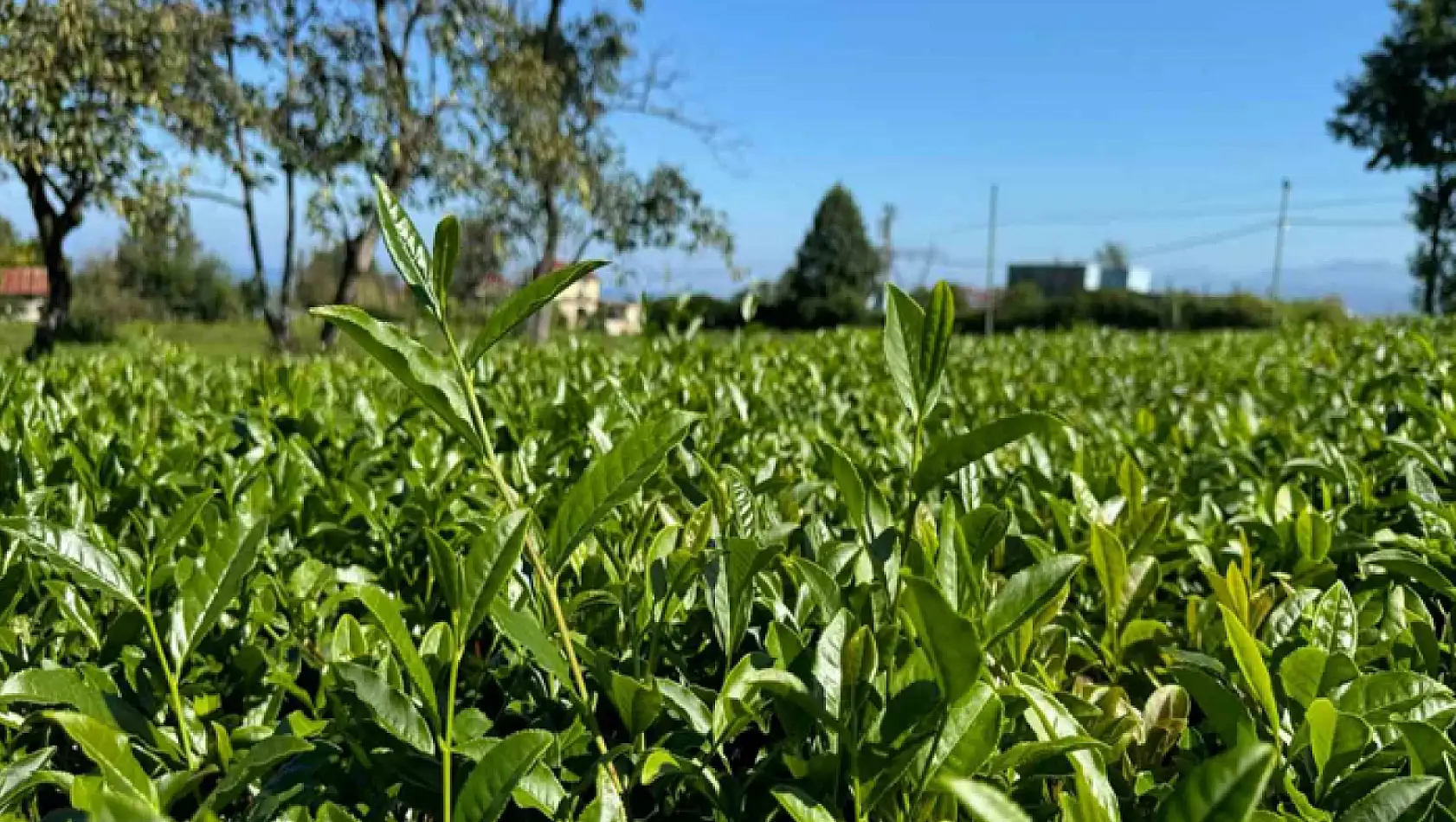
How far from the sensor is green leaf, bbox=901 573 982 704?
0.61m

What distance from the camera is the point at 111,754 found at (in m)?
0.79

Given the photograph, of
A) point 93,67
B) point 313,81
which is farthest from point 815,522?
point 313,81

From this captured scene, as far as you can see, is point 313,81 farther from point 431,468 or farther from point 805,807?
point 805,807

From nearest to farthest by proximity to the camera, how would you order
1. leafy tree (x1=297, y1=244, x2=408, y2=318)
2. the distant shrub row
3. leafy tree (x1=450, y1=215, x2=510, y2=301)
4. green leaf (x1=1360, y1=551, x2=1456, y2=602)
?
green leaf (x1=1360, y1=551, x2=1456, y2=602)
leafy tree (x1=450, y1=215, x2=510, y2=301)
leafy tree (x1=297, y1=244, x2=408, y2=318)
the distant shrub row

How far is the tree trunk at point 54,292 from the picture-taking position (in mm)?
15625

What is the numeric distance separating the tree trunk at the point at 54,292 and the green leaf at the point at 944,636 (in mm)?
17339

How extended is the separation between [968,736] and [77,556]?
80cm

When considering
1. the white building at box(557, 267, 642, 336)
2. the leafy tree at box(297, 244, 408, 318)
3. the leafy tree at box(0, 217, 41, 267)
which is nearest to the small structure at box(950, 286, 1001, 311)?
the white building at box(557, 267, 642, 336)

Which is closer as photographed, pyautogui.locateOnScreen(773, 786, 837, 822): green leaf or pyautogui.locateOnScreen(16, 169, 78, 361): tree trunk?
pyautogui.locateOnScreen(773, 786, 837, 822): green leaf

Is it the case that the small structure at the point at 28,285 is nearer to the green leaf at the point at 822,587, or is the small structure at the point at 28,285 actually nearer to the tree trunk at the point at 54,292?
the tree trunk at the point at 54,292

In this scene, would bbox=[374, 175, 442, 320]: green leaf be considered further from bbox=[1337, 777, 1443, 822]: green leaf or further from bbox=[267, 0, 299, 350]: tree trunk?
bbox=[267, 0, 299, 350]: tree trunk

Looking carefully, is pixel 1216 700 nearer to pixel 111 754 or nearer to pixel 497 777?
pixel 497 777

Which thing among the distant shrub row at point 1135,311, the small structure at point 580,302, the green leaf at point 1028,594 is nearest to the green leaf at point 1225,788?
the green leaf at point 1028,594

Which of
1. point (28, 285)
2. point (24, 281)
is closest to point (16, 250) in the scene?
point (28, 285)
